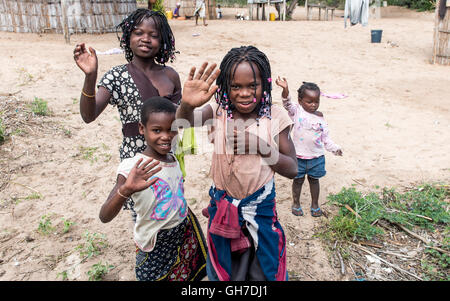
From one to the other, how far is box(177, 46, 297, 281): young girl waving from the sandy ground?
107cm

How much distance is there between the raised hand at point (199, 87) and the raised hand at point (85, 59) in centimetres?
62

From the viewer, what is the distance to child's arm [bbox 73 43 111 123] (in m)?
1.80

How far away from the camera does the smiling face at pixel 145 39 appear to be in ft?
6.59

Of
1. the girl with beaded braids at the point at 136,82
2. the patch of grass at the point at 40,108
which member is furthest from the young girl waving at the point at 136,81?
the patch of grass at the point at 40,108

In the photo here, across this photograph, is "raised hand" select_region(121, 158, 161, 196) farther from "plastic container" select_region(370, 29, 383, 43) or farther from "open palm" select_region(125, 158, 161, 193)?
"plastic container" select_region(370, 29, 383, 43)

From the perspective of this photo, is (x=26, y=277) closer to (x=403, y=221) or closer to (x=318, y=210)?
(x=318, y=210)

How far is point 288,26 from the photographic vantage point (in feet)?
46.5

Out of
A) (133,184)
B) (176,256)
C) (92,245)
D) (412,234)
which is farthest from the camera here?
(412,234)

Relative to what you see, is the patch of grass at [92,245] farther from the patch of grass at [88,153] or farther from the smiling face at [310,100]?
the smiling face at [310,100]

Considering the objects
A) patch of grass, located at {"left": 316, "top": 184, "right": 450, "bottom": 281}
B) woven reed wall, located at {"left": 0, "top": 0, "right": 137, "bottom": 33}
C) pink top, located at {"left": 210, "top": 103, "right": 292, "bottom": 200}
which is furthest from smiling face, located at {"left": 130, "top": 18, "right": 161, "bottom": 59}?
woven reed wall, located at {"left": 0, "top": 0, "right": 137, "bottom": 33}

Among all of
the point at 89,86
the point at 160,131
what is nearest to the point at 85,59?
the point at 89,86

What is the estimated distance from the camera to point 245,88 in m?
1.60

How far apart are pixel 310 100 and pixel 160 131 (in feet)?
5.44

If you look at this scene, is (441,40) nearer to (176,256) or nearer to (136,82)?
(136,82)
